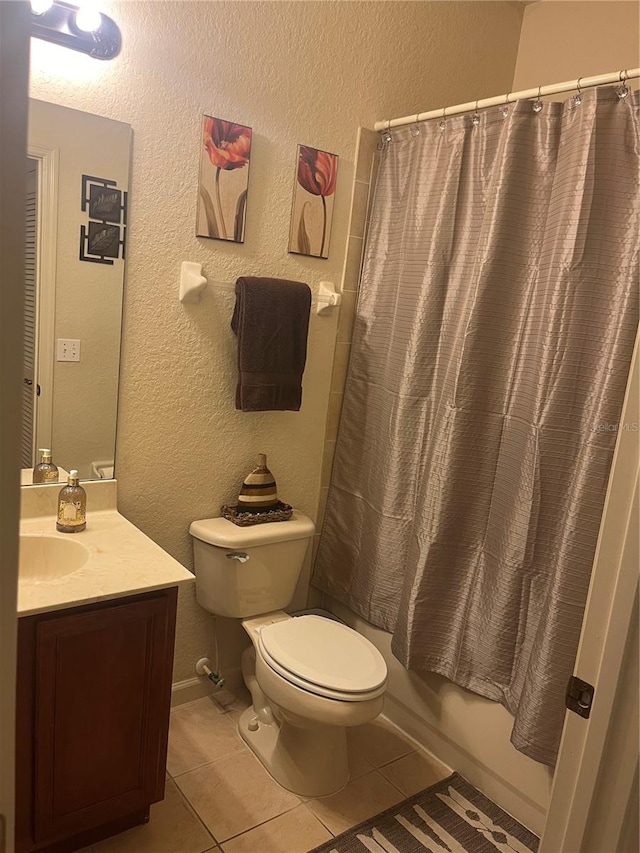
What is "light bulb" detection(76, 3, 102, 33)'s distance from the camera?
157 centimetres

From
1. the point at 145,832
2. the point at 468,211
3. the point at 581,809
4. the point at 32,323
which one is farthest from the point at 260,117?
the point at 145,832

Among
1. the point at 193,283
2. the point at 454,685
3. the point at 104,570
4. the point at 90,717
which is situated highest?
the point at 193,283

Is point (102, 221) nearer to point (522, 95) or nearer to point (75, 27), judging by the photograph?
point (75, 27)

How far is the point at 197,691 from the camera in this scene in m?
2.28

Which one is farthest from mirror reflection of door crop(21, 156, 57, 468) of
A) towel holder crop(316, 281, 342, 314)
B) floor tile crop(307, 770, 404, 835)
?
floor tile crop(307, 770, 404, 835)

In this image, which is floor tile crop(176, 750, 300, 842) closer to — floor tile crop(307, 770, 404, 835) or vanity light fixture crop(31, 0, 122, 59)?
floor tile crop(307, 770, 404, 835)

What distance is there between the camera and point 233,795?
1872mm

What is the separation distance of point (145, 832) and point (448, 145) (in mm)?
2238

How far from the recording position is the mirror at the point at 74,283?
1.67 metres

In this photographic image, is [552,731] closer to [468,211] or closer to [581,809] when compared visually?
Result: [581,809]

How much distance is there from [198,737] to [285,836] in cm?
48

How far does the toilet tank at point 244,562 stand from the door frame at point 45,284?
61cm

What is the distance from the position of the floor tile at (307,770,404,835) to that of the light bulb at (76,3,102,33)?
2269 millimetres

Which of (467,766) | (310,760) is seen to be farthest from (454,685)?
(310,760)
